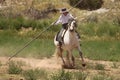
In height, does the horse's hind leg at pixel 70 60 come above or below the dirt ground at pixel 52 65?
above

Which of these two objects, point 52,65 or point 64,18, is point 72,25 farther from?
point 52,65

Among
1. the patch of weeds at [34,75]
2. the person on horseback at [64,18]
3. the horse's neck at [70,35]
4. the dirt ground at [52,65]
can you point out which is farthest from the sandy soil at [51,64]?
the patch of weeds at [34,75]

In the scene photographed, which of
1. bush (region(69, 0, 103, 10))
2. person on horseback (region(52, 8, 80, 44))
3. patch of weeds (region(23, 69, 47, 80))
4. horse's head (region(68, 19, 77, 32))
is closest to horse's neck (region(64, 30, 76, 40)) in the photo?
horse's head (region(68, 19, 77, 32))

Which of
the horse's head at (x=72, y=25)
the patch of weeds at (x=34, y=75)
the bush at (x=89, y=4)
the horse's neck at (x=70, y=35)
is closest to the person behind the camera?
the patch of weeds at (x=34, y=75)

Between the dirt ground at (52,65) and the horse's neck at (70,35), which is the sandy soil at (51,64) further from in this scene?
the horse's neck at (70,35)

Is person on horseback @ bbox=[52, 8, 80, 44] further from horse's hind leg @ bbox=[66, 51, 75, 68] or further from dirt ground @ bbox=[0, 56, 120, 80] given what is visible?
dirt ground @ bbox=[0, 56, 120, 80]

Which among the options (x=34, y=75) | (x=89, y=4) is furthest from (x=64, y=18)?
(x=89, y=4)

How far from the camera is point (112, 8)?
3741 centimetres

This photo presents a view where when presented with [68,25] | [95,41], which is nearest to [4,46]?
[95,41]

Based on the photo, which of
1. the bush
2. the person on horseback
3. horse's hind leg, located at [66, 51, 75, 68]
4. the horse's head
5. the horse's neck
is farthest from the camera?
the bush

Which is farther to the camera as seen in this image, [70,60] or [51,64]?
Result: [51,64]

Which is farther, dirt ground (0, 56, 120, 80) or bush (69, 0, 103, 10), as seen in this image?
bush (69, 0, 103, 10)

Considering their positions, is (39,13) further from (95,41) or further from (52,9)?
(95,41)

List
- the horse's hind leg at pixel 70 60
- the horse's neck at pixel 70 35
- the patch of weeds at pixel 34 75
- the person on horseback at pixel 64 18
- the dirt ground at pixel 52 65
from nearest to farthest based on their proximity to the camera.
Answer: the patch of weeds at pixel 34 75 < the horse's neck at pixel 70 35 < the person on horseback at pixel 64 18 < the dirt ground at pixel 52 65 < the horse's hind leg at pixel 70 60
